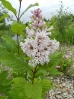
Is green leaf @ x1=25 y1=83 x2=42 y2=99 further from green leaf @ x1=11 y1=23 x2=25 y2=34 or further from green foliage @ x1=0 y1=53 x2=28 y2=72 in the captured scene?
green leaf @ x1=11 y1=23 x2=25 y2=34

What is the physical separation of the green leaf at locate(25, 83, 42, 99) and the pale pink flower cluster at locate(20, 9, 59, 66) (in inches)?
7.4

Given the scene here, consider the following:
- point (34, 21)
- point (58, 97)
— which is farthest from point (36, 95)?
point (58, 97)

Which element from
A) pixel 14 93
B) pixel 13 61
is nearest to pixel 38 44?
pixel 13 61

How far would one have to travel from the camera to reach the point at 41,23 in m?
1.34

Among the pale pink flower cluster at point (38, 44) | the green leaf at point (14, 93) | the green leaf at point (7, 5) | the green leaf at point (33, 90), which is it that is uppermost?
the green leaf at point (7, 5)

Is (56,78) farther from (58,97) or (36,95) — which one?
(36,95)

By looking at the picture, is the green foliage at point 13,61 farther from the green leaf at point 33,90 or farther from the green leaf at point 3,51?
the green leaf at point 3,51

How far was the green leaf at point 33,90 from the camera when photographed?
145 cm

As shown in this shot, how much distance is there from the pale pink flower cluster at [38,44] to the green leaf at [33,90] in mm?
189

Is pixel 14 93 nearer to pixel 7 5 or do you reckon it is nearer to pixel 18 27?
pixel 18 27

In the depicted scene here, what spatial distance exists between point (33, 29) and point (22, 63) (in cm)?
24

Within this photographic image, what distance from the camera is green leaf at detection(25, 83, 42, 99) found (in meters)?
1.45

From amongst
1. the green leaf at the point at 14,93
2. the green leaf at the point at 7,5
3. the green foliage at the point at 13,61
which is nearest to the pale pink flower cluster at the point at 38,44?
the green foliage at the point at 13,61

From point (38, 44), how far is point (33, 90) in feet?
1.06
